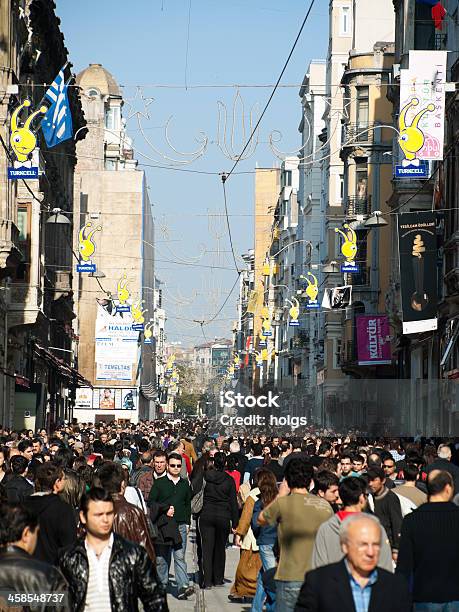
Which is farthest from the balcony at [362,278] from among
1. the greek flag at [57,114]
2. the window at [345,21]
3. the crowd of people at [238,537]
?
the crowd of people at [238,537]

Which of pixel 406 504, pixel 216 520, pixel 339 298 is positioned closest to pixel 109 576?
pixel 406 504

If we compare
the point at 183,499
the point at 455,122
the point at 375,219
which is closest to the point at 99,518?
the point at 183,499

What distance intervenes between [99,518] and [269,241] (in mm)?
162597

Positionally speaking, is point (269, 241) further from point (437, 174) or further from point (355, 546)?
point (355, 546)

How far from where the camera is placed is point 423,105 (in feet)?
115

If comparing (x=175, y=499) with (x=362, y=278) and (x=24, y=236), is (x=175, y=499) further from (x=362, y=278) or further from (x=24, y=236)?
(x=362, y=278)

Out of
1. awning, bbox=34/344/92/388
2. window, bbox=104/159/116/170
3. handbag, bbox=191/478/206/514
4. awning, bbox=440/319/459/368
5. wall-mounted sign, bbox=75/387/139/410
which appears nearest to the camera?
handbag, bbox=191/478/206/514

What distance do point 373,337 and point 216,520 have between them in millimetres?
44453

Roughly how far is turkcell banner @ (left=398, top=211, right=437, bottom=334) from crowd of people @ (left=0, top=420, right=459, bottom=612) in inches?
923

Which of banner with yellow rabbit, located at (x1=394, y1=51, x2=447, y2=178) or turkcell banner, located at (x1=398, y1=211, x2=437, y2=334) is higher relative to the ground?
banner with yellow rabbit, located at (x1=394, y1=51, x2=447, y2=178)

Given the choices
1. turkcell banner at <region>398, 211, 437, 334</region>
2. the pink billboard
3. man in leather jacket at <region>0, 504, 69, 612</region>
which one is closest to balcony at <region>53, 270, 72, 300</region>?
the pink billboard

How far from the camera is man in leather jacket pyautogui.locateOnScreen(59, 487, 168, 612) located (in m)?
7.74

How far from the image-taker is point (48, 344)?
65375 millimetres

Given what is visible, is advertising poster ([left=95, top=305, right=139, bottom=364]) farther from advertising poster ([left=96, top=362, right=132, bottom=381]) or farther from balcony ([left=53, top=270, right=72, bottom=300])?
balcony ([left=53, top=270, right=72, bottom=300])
